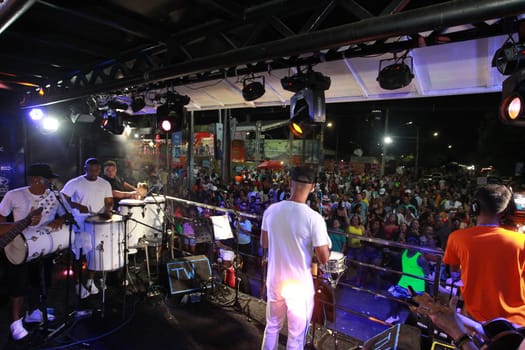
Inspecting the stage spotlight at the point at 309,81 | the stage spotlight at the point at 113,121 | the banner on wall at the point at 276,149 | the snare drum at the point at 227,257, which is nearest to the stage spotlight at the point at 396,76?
the stage spotlight at the point at 309,81

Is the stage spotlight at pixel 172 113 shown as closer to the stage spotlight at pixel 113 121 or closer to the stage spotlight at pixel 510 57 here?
the stage spotlight at pixel 113 121

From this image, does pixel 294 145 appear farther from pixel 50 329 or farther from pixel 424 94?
pixel 50 329

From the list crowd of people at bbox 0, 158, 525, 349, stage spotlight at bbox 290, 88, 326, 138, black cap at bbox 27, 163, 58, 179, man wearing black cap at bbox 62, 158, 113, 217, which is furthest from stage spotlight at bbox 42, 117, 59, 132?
stage spotlight at bbox 290, 88, 326, 138

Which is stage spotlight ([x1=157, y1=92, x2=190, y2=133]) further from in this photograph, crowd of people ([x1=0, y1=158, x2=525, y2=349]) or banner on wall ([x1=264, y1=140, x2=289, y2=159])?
banner on wall ([x1=264, y1=140, x2=289, y2=159])

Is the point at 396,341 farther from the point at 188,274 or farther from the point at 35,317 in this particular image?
the point at 35,317

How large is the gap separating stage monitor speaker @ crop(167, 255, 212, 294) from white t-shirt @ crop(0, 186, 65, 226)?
1.65 meters

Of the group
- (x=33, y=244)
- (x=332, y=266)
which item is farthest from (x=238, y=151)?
(x=332, y=266)

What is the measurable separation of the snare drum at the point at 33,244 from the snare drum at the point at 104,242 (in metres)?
0.53

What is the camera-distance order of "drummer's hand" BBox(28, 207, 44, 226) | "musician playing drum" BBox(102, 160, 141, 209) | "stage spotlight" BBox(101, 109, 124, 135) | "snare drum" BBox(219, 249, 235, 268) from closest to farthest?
"drummer's hand" BBox(28, 207, 44, 226), "snare drum" BBox(219, 249, 235, 268), "musician playing drum" BBox(102, 160, 141, 209), "stage spotlight" BBox(101, 109, 124, 135)

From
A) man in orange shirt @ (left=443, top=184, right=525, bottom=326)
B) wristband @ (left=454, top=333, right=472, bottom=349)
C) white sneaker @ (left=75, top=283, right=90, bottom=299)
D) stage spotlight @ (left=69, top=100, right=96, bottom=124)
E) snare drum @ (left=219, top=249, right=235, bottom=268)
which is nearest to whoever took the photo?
wristband @ (left=454, top=333, right=472, bottom=349)

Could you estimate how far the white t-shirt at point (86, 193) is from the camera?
453 cm

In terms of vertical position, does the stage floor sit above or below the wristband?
below

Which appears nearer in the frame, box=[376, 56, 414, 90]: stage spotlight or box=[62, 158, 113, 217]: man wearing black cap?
box=[376, 56, 414, 90]: stage spotlight

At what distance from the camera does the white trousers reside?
→ 2.65 meters
